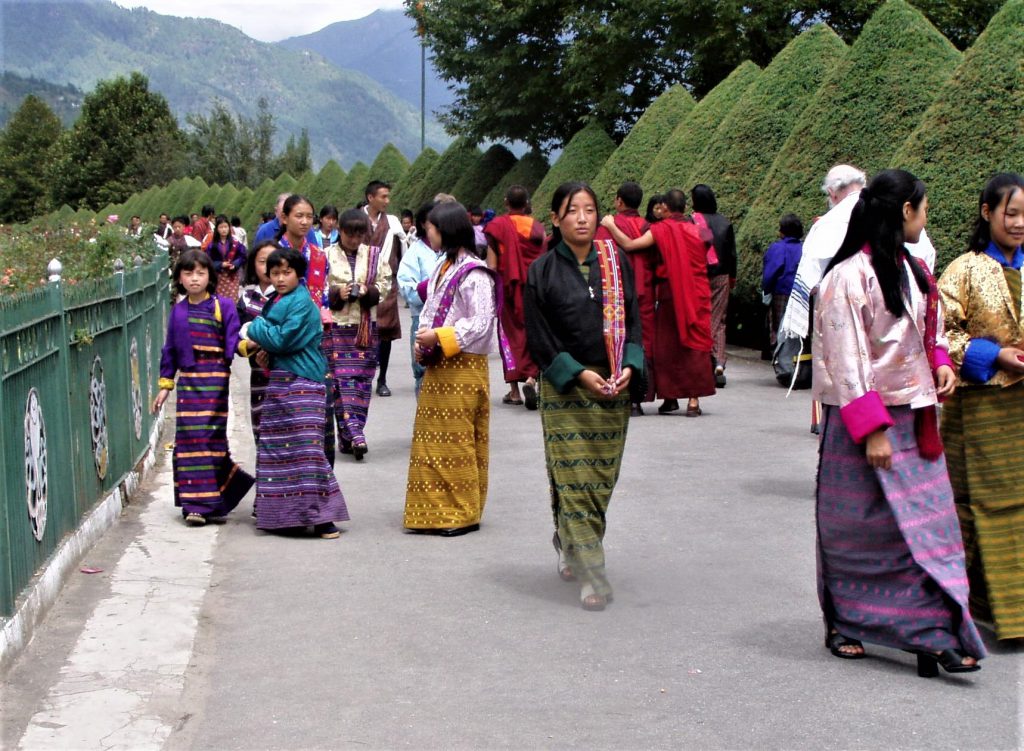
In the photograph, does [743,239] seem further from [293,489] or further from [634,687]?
[634,687]

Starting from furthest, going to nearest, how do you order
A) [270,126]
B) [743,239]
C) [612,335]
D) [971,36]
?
[270,126]
[971,36]
[743,239]
[612,335]

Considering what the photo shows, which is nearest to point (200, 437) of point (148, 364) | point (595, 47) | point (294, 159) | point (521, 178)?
point (148, 364)

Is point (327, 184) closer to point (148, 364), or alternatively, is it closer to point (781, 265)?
point (781, 265)

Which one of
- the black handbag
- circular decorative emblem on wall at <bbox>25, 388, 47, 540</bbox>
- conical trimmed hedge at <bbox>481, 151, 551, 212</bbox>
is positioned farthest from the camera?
conical trimmed hedge at <bbox>481, 151, 551, 212</bbox>

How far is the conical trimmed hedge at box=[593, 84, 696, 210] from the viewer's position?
23688 mm

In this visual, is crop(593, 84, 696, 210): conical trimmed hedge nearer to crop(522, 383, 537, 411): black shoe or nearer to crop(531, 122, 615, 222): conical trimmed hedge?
crop(531, 122, 615, 222): conical trimmed hedge

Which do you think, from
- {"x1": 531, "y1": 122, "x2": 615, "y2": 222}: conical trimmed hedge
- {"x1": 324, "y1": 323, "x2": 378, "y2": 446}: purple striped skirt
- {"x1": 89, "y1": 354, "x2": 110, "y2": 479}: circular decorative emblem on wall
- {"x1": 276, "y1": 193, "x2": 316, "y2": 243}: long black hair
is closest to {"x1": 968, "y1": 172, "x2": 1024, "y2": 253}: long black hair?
{"x1": 89, "y1": 354, "x2": 110, "y2": 479}: circular decorative emblem on wall

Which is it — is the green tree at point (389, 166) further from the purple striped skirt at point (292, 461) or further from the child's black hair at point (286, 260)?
the purple striped skirt at point (292, 461)

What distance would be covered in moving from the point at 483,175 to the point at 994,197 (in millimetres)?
31275

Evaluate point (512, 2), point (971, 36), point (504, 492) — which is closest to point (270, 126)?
point (512, 2)

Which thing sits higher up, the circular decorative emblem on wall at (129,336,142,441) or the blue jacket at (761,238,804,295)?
the blue jacket at (761,238,804,295)

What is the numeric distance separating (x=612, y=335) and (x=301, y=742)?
250 cm

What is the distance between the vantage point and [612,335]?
255 inches

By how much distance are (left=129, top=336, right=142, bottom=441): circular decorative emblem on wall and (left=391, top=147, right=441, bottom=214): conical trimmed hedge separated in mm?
29194
